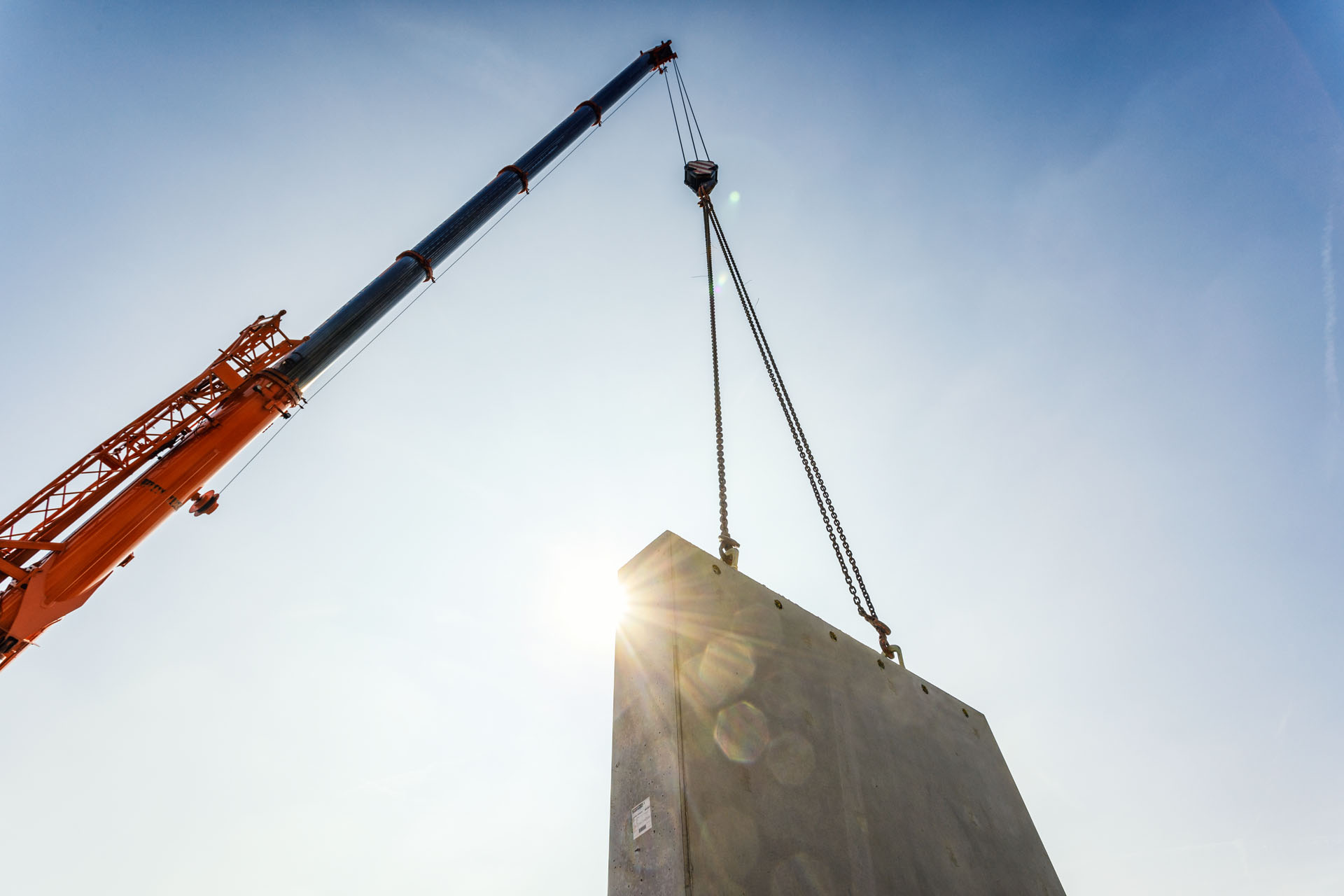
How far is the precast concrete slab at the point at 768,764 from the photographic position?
226cm

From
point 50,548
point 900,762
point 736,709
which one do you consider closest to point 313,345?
point 50,548

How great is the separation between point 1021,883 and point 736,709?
2.50 metres

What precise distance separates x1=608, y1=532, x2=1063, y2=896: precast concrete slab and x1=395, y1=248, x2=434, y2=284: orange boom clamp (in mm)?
6705

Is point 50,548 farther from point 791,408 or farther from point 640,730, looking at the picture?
point 791,408

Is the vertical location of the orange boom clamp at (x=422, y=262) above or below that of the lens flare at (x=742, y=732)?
above

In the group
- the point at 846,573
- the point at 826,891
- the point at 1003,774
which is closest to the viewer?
the point at 826,891

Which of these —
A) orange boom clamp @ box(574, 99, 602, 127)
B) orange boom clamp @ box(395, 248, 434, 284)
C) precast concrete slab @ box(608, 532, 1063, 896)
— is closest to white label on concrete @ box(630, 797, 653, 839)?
precast concrete slab @ box(608, 532, 1063, 896)

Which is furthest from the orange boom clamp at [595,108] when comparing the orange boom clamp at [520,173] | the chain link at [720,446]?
the chain link at [720,446]

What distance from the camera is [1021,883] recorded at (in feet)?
11.9

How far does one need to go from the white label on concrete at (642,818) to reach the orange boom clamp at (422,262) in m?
7.70

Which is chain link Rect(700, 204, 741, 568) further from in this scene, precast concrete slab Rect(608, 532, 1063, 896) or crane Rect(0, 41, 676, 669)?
crane Rect(0, 41, 676, 669)

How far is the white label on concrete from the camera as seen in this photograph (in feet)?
A: 7.43

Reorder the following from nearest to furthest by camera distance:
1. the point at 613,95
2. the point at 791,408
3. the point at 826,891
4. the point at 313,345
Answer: the point at 826,891
the point at 791,408
the point at 313,345
the point at 613,95

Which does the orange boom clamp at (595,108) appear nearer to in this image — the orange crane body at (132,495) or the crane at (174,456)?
the crane at (174,456)
